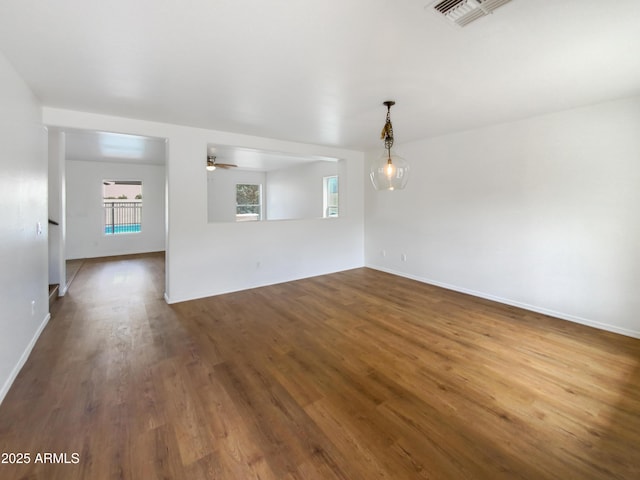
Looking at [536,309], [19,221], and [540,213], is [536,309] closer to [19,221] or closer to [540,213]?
[540,213]

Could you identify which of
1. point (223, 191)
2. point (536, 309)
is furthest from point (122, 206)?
point (536, 309)

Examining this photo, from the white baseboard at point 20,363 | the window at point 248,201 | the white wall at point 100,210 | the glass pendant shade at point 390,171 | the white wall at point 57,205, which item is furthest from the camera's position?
the window at point 248,201

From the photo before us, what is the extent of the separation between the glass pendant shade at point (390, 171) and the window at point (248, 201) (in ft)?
24.9

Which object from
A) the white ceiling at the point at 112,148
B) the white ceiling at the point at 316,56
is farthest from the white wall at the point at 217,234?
the white ceiling at the point at 316,56

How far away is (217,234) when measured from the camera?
4.54 meters

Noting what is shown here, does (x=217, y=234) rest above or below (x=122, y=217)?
below

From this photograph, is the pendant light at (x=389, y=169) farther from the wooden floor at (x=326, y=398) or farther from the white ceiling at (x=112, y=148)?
the white ceiling at (x=112, y=148)

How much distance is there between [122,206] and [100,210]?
0.68 m

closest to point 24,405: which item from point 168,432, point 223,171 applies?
point 168,432

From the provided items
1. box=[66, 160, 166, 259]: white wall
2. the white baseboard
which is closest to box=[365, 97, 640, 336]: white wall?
the white baseboard

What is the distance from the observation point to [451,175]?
4.68 meters

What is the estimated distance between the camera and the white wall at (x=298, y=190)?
800 cm

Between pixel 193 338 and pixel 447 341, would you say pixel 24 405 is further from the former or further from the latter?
pixel 447 341

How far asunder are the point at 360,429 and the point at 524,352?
1.98 m
